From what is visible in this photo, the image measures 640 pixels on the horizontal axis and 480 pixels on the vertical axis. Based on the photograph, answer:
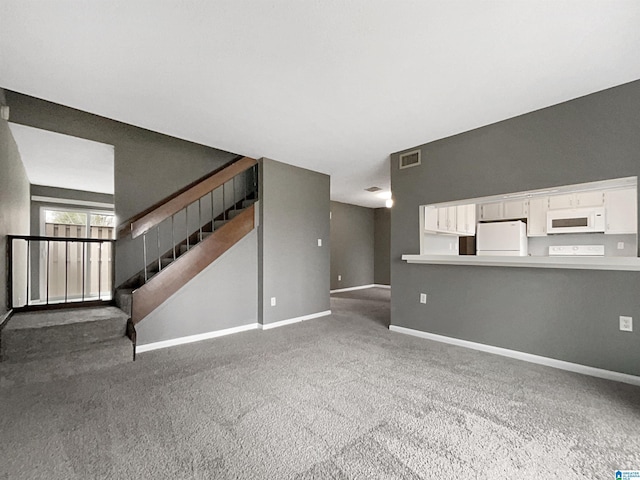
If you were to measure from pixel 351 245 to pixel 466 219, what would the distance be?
3.53 meters

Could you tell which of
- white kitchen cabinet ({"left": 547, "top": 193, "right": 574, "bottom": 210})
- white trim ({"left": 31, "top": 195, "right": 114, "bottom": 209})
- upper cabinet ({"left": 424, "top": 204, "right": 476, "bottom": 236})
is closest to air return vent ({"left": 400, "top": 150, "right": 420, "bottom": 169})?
upper cabinet ({"left": 424, "top": 204, "right": 476, "bottom": 236})

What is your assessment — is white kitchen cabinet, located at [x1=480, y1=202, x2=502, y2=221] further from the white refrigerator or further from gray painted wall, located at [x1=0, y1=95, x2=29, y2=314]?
gray painted wall, located at [x1=0, y1=95, x2=29, y2=314]

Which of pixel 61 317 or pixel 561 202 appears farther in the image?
pixel 561 202

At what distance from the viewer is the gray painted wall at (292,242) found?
4172 millimetres

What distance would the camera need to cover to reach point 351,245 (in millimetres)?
8203

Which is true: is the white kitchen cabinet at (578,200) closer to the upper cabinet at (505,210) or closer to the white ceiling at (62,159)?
the upper cabinet at (505,210)

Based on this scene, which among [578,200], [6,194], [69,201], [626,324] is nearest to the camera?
[626,324]

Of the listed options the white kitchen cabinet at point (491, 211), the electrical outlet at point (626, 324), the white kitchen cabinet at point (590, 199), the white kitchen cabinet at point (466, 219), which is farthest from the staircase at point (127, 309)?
the white kitchen cabinet at point (590, 199)

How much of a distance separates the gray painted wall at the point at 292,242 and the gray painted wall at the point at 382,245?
4.04 m

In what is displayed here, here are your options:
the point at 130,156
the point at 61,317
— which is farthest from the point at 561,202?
the point at 61,317

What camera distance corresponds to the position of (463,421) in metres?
1.84

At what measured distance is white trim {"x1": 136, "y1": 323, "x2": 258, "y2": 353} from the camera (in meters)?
3.21

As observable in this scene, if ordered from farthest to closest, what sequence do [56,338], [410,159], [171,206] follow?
[410,159] < [171,206] < [56,338]

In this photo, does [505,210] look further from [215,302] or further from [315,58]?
[215,302]
